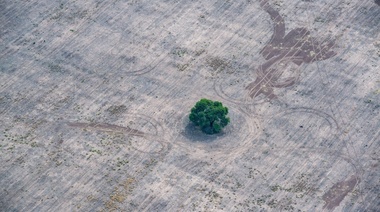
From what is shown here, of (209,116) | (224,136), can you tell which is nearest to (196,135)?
(209,116)

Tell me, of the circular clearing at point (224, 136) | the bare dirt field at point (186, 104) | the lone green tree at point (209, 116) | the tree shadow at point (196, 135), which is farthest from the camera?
the tree shadow at point (196, 135)

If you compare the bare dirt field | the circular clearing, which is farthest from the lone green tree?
the bare dirt field

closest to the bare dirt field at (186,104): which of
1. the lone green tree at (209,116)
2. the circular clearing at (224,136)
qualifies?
the circular clearing at (224,136)

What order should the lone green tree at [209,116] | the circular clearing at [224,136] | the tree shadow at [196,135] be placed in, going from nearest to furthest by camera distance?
the circular clearing at [224,136] → the lone green tree at [209,116] → the tree shadow at [196,135]

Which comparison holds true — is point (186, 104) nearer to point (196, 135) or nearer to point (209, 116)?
point (196, 135)

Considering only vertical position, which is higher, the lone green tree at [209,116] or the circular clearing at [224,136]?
the lone green tree at [209,116]

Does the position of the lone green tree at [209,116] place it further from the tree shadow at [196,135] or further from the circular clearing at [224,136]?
the circular clearing at [224,136]

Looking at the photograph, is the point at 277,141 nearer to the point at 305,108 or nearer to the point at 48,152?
the point at 305,108
